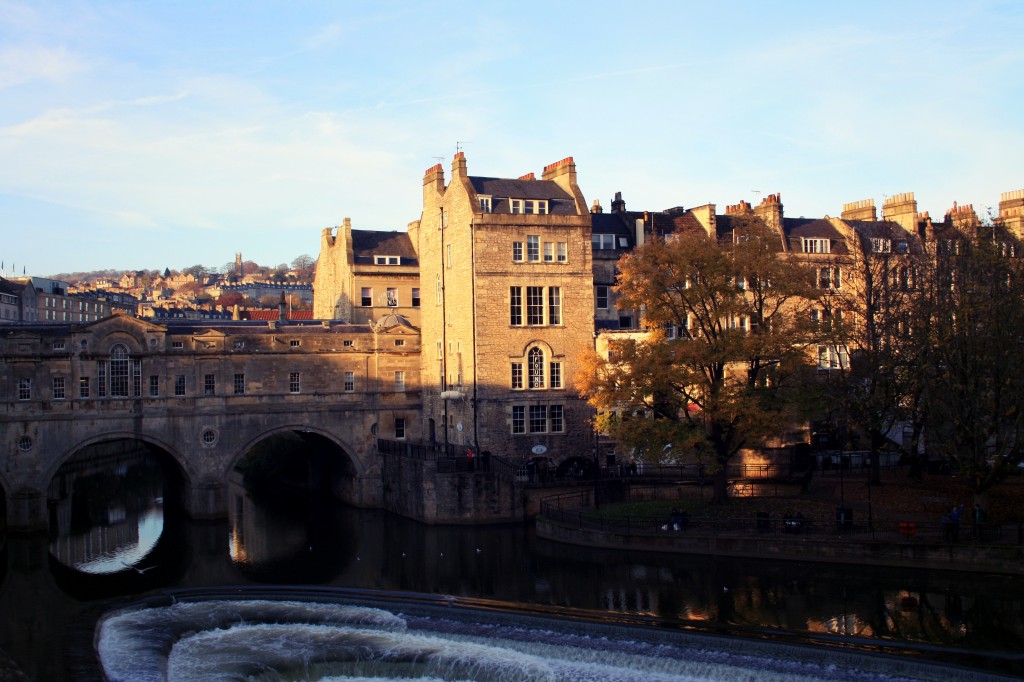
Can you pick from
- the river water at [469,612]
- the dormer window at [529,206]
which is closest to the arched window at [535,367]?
the dormer window at [529,206]

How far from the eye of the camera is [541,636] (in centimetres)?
3095

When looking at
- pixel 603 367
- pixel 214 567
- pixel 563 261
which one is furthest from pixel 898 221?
pixel 214 567

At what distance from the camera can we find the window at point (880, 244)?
61.6m

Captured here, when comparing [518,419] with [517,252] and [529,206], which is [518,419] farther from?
[529,206]

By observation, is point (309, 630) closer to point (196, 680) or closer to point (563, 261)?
point (196, 680)

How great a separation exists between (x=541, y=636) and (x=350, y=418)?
26190 mm

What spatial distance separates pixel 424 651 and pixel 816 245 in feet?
136

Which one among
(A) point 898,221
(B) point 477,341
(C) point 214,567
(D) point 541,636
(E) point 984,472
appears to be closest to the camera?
(D) point 541,636

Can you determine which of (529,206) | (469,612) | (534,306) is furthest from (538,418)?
(469,612)

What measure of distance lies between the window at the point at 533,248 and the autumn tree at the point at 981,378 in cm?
1927

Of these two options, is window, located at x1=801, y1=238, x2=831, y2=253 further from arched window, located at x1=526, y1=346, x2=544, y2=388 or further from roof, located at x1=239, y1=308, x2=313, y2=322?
roof, located at x1=239, y1=308, x2=313, y2=322

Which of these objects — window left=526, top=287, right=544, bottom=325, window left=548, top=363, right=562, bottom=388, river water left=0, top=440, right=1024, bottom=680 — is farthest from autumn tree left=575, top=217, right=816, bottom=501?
window left=526, top=287, right=544, bottom=325

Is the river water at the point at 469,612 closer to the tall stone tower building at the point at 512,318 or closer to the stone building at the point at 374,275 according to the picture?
the tall stone tower building at the point at 512,318

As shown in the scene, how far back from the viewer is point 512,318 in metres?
51.9
